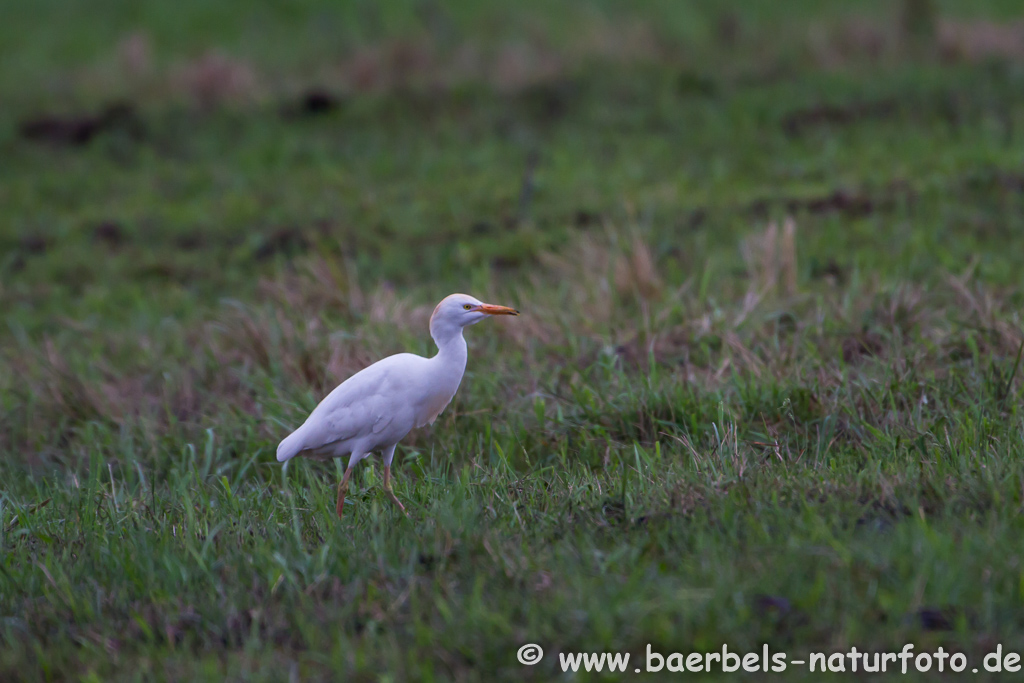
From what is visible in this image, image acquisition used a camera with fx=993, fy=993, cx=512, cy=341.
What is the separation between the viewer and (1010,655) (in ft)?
8.01

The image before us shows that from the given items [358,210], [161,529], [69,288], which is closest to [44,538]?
[161,529]

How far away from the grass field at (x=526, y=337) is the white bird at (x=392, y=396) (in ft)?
0.80

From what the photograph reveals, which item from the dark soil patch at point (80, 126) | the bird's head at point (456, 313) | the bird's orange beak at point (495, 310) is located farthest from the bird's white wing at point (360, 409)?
the dark soil patch at point (80, 126)

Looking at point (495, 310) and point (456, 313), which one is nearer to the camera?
point (495, 310)

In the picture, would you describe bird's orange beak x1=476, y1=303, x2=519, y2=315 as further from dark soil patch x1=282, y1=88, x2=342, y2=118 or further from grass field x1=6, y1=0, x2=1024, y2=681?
dark soil patch x1=282, y1=88, x2=342, y2=118

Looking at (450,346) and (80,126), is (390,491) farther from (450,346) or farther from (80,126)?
(80,126)

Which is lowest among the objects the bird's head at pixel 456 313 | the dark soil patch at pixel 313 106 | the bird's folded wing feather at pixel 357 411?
the bird's folded wing feather at pixel 357 411

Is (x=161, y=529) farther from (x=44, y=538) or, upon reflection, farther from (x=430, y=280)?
(x=430, y=280)

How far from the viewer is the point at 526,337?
551 centimetres

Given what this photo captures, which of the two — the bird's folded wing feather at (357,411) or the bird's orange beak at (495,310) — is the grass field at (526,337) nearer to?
the bird's folded wing feather at (357,411)

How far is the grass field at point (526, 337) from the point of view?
280cm

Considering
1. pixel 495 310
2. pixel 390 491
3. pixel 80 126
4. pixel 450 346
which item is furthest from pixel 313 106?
pixel 390 491

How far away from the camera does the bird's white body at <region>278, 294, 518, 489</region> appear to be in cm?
383

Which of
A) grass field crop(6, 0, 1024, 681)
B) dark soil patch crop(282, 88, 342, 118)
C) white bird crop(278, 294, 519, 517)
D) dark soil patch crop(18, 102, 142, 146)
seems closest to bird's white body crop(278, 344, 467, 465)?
white bird crop(278, 294, 519, 517)
